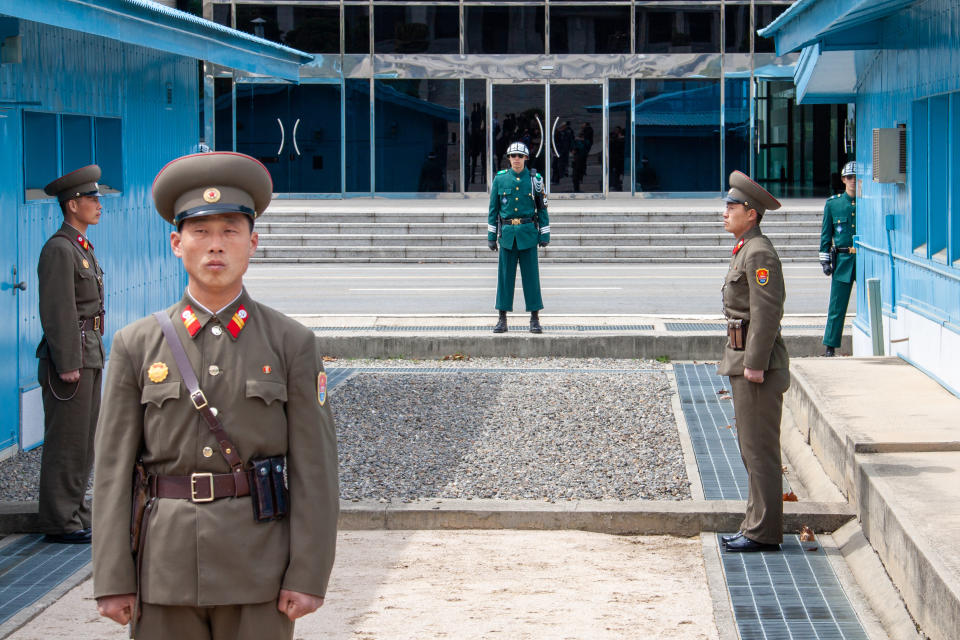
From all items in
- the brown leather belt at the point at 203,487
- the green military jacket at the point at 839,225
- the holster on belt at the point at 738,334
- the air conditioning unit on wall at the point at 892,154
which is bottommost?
the brown leather belt at the point at 203,487

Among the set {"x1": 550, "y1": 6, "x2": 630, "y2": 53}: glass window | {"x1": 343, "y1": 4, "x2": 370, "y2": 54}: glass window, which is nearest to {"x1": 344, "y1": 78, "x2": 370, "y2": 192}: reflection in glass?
{"x1": 343, "y1": 4, "x2": 370, "y2": 54}: glass window

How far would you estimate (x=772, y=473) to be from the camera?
6.51 m

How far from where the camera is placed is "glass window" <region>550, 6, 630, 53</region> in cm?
2983

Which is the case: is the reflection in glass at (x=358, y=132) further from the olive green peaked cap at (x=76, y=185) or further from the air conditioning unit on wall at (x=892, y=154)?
the olive green peaked cap at (x=76, y=185)

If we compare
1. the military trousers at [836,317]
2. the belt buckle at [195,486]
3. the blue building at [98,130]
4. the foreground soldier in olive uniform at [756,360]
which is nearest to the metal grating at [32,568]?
the blue building at [98,130]

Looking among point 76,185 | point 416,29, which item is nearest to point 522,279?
point 76,185

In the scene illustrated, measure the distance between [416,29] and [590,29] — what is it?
376 cm

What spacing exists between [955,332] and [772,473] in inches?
108

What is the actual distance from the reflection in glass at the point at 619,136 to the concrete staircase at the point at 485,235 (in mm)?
4691

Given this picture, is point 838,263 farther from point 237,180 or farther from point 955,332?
point 237,180

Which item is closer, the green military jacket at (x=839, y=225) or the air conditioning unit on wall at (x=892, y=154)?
the air conditioning unit on wall at (x=892, y=154)

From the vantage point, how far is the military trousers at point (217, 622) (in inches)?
136

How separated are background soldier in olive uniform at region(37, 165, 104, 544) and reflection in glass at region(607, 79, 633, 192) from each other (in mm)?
23685

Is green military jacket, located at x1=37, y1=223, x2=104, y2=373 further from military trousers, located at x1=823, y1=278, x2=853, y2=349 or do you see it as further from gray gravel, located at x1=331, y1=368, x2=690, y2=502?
military trousers, located at x1=823, y1=278, x2=853, y2=349
